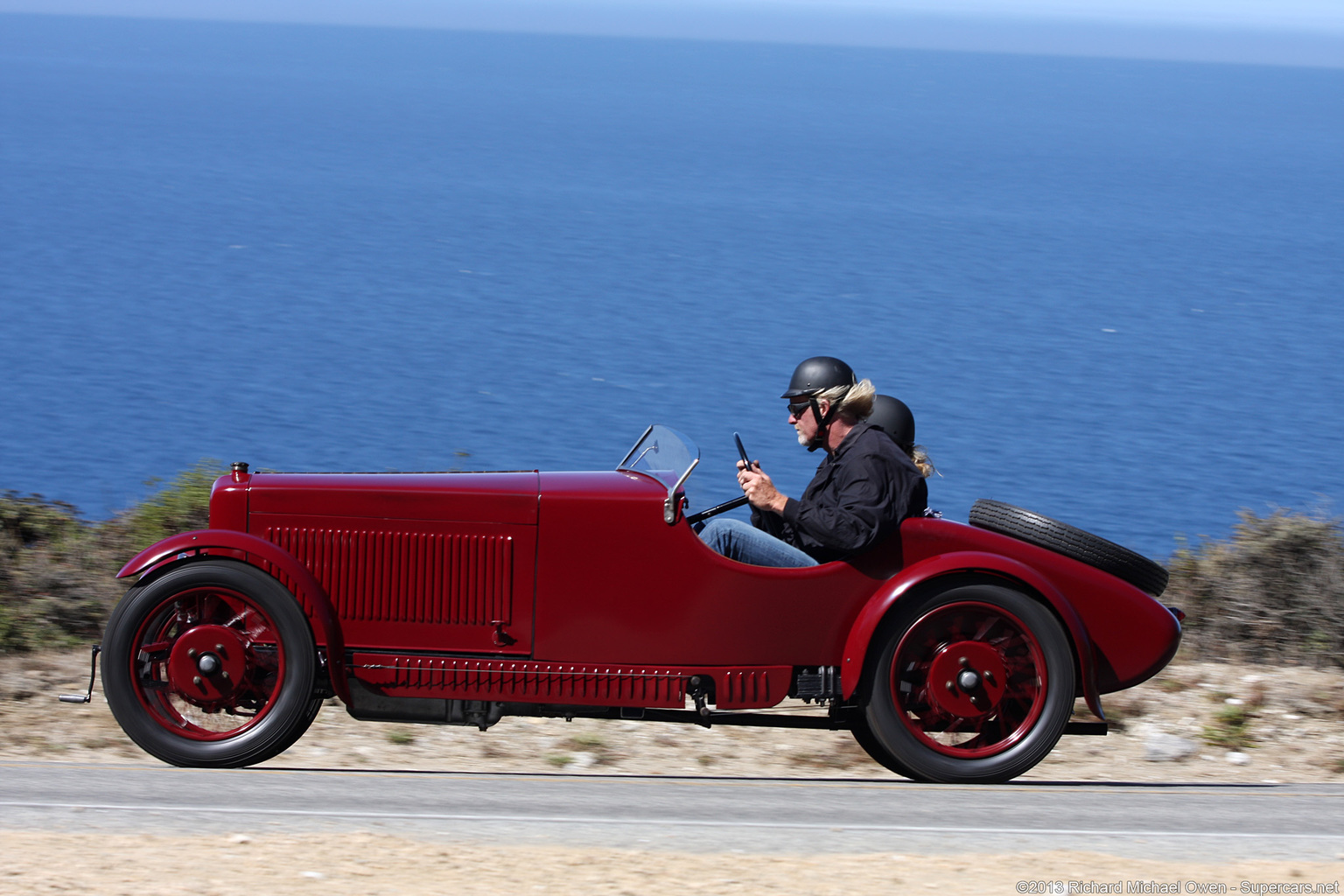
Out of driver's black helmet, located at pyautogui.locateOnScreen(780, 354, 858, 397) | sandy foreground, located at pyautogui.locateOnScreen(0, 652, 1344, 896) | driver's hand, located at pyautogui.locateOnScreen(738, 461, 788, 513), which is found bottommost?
sandy foreground, located at pyautogui.locateOnScreen(0, 652, 1344, 896)

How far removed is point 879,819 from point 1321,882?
4.53ft

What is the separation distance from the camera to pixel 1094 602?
578 centimetres

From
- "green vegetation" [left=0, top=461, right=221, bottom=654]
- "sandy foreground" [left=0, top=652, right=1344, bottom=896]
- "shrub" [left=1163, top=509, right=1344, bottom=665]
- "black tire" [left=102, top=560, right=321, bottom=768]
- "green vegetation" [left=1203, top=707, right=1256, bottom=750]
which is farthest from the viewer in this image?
Result: "shrub" [left=1163, top=509, right=1344, bottom=665]

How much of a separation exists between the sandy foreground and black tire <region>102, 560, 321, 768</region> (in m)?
0.72

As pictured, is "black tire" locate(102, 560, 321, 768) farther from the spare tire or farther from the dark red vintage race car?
the spare tire

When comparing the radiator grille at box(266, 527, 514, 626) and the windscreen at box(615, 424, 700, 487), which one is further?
the windscreen at box(615, 424, 700, 487)

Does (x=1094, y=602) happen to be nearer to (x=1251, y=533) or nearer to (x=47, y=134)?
(x=1251, y=533)

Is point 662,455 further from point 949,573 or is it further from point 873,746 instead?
point 873,746

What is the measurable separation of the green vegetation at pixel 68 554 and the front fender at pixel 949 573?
4185 mm

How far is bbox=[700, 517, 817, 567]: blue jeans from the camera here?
567cm

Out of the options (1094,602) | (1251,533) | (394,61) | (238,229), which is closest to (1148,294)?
(238,229)

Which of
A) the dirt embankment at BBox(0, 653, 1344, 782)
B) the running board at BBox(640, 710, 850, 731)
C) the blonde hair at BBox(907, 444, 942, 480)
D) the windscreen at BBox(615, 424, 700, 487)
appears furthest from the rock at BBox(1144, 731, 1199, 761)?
the windscreen at BBox(615, 424, 700, 487)

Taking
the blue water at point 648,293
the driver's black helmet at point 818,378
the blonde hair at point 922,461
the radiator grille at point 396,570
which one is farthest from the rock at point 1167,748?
the blue water at point 648,293

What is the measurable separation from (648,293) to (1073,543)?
30.8 meters
